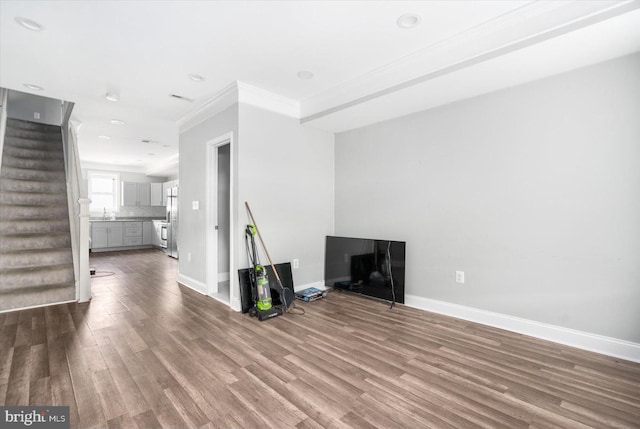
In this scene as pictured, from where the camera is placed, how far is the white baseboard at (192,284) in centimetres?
420

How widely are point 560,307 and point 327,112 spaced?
10.3 ft

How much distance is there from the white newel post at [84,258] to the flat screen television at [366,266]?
10.4ft

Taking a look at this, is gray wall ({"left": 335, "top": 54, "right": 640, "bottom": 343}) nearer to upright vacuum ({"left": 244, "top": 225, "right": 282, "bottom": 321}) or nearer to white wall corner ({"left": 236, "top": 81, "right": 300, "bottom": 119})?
white wall corner ({"left": 236, "top": 81, "right": 300, "bottom": 119})

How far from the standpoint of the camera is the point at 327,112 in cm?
369

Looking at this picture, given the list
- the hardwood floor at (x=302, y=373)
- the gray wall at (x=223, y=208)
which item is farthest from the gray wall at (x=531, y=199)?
the gray wall at (x=223, y=208)

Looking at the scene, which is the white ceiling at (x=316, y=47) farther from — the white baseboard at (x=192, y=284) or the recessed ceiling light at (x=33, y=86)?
the white baseboard at (x=192, y=284)

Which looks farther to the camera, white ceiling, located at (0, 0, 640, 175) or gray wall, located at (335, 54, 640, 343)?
gray wall, located at (335, 54, 640, 343)

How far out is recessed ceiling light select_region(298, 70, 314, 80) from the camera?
3.12 metres

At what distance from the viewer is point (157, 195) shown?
923 centimetres

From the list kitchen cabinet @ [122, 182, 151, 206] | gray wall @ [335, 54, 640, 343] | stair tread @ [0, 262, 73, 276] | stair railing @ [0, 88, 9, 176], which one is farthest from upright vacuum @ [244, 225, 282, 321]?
kitchen cabinet @ [122, 182, 151, 206]

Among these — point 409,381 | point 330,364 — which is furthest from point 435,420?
point 330,364

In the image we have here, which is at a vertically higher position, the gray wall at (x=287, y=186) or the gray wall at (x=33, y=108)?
the gray wall at (x=33, y=108)

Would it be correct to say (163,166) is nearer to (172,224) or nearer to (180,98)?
(172,224)

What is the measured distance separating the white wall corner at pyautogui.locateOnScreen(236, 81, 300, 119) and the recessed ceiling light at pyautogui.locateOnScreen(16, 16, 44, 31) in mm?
1658
